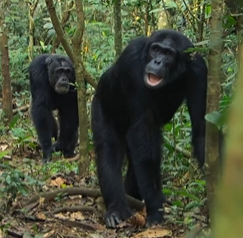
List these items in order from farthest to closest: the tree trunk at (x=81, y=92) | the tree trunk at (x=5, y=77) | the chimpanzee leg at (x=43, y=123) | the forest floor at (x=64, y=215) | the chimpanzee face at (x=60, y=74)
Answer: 1. the tree trunk at (x=5, y=77)
2. the chimpanzee face at (x=60, y=74)
3. the chimpanzee leg at (x=43, y=123)
4. the tree trunk at (x=81, y=92)
5. the forest floor at (x=64, y=215)

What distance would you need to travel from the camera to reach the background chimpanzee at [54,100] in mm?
9719

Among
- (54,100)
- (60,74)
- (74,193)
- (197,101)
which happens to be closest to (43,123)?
(54,100)

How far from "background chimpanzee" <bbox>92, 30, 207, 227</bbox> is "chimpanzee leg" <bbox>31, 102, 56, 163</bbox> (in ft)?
13.4

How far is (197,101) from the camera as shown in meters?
4.80

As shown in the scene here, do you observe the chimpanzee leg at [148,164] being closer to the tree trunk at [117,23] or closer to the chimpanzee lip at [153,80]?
the chimpanzee lip at [153,80]

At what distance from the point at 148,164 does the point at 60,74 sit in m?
5.81

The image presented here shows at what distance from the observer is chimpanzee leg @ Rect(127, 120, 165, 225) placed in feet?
15.4

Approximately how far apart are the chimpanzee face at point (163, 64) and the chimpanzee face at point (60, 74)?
5.13 metres

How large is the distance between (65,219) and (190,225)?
4.13 ft

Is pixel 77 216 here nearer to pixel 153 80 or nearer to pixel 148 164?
pixel 148 164

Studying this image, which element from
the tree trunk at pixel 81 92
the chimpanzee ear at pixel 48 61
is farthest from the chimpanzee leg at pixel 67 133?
the tree trunk at pixel 81 92

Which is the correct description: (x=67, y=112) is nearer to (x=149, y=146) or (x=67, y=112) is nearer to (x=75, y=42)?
(x=75, y=42)

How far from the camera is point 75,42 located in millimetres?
5867

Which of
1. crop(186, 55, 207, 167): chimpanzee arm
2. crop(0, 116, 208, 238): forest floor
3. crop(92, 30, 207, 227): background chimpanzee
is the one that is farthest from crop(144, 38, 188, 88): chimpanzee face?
crop(0, 116, 208, 238): forest floor
